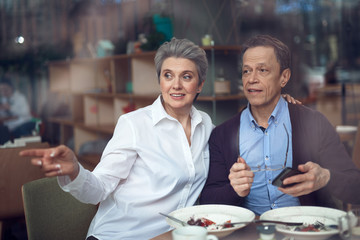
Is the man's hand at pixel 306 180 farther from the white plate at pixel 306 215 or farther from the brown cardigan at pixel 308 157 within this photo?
the brown cardigan at pixel 308 157

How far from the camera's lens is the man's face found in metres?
1.97

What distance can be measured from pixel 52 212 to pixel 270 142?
1.05 metres

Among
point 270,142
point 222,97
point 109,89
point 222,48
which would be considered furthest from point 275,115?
point 109,89

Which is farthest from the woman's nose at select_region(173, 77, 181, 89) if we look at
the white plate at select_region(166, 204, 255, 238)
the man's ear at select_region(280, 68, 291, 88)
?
the white plate at select_region(166, 204, 255, 238)

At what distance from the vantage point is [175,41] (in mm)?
2020

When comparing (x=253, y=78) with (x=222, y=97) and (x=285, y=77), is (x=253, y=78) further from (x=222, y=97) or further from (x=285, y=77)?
(x=222, y=97)

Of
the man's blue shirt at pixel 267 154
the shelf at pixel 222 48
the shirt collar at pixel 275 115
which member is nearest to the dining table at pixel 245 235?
the man's blue shirt at pixel 267 154

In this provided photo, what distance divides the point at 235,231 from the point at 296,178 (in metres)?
0.28

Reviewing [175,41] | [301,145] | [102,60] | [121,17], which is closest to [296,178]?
[301,145]

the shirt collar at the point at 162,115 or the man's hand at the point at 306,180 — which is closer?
the man's hand at the point at 306,180

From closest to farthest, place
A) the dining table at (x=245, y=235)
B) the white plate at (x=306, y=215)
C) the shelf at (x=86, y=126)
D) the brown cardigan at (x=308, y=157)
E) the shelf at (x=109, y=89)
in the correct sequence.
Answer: the dining table at (x=245, y=235) < the white plate at (x=306, y=215) < the brown cardigan at (x=308, y=157) < the shelf at (x=109, y=89) < the shelf at (x=86, y=126)

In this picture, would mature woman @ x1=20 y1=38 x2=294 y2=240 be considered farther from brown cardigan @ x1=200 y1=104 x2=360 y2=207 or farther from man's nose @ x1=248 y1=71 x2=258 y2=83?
man's nose @ x1=248 y1=71 x2=258 y2=83

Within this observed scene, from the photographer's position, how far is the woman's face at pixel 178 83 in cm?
197

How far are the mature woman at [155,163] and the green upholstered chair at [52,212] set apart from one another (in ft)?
0.46
